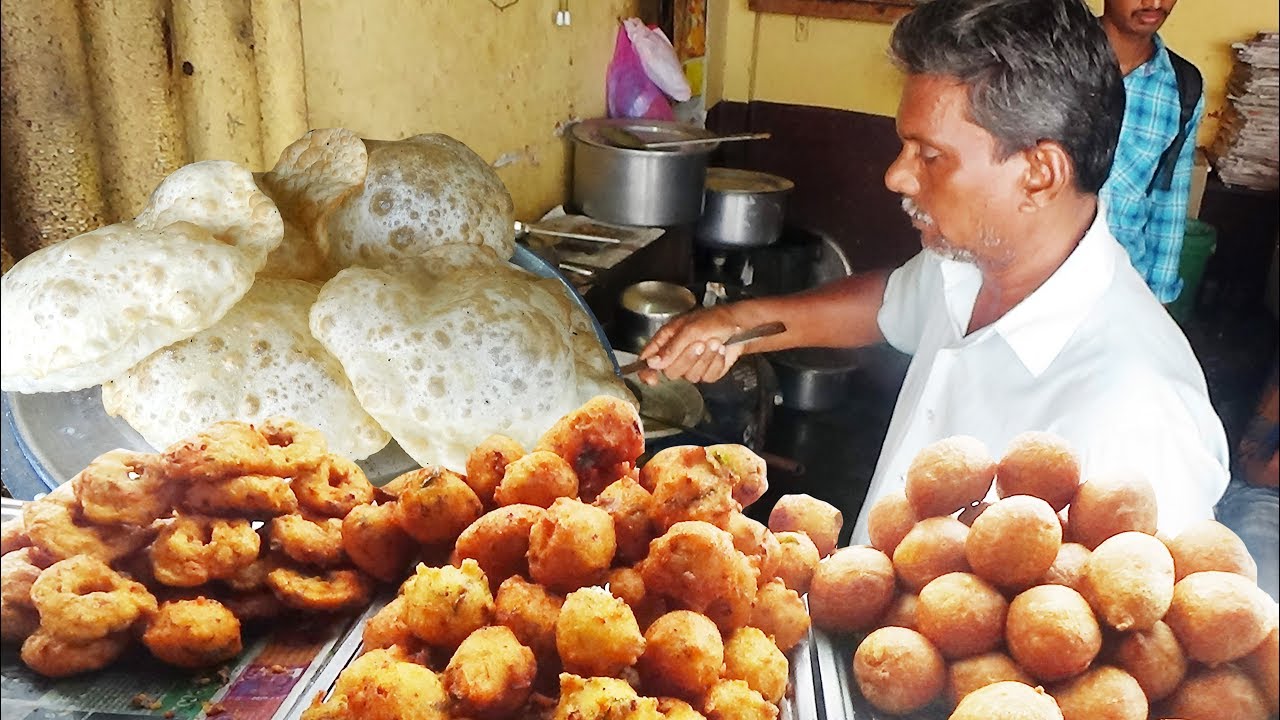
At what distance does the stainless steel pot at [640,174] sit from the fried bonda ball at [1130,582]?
0.60 meters

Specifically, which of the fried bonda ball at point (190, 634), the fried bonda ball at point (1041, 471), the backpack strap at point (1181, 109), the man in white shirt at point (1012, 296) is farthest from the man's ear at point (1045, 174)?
the fried bonda ball at point (190, 634)

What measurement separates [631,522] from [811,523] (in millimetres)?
265

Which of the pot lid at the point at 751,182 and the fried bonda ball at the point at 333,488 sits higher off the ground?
the pot lid at the point at 751,182

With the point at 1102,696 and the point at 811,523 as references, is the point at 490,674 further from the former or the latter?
the point at 1102,696

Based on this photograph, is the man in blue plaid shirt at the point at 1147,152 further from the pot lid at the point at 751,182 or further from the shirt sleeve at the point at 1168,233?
the pot lid at the point at 751,182

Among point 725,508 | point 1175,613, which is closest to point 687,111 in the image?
point 725,508

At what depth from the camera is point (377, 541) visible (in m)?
0.97

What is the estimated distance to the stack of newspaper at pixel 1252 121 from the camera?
88 cm

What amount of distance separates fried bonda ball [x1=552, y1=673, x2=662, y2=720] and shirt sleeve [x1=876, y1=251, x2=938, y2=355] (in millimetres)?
572

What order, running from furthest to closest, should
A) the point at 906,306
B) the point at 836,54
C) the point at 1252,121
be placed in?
the point at 906,306 < the point at 836,54 < the point at 1252,121

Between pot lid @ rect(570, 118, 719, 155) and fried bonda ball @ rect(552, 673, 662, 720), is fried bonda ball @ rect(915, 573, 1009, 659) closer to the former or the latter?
fried bonda ball @ rect(552, 673, 662, 720)

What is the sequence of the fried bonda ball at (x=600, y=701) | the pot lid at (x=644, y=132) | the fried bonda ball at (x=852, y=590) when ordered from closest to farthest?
the fried bonda ball at (x=600, y=701)
the fried bonda ball at (x=852, y=590)
the pot lid at (x=644, y=132)

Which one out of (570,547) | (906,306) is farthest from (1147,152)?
(570,547)

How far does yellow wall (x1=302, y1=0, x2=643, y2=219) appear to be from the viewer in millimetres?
1021
